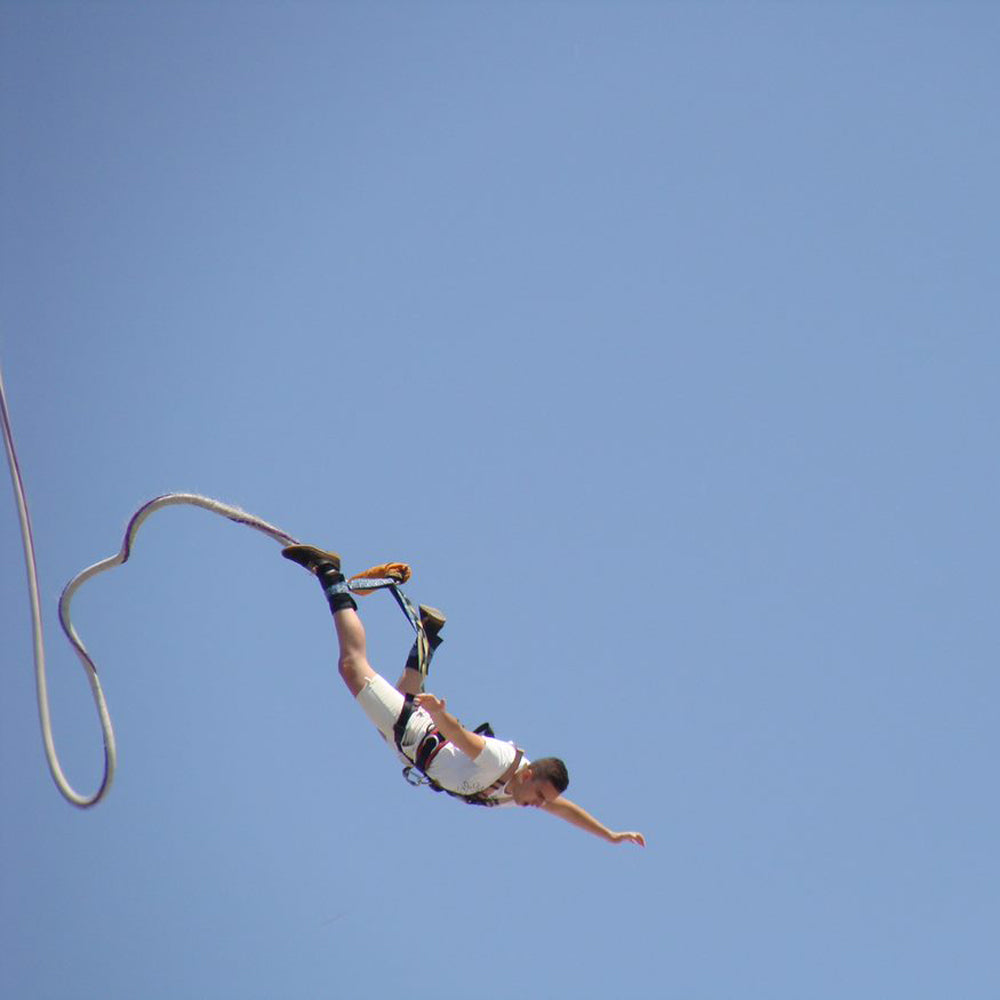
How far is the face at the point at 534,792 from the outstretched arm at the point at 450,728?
49 cm

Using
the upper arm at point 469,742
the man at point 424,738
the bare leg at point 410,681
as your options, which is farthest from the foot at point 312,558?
the upper arm at point 469,742

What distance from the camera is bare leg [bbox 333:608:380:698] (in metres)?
13.0

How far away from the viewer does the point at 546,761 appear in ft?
42.2

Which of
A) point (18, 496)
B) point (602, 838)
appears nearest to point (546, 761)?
point (602, 838)

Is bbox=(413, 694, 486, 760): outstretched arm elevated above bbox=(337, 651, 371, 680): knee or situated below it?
below

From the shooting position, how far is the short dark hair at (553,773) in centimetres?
1280

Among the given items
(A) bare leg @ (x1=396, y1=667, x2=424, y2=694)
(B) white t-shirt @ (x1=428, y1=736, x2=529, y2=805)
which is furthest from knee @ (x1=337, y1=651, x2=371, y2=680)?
(B) white t-shirt @ (x1=428, y1=736, x2=529, y2=805)

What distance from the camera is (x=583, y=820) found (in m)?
13.1

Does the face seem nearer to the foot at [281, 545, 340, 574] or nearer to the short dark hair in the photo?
the short dark hair

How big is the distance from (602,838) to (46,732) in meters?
4.33

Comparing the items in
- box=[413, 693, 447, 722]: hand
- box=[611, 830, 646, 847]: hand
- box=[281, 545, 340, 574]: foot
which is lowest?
box=[611, 830, 646, 847]: hand

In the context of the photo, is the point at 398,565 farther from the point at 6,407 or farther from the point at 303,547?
the point at 6,407

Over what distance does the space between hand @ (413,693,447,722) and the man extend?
1242mm

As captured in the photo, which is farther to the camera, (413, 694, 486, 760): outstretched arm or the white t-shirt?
the white t-shirt
